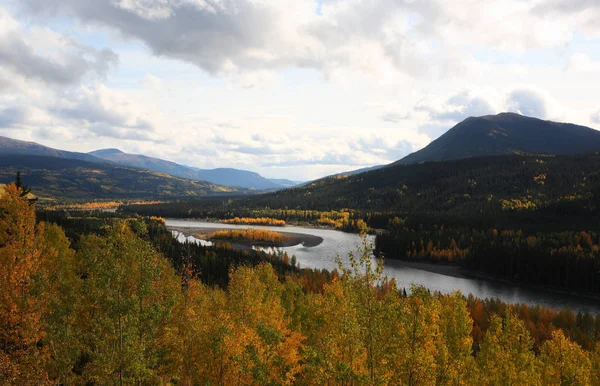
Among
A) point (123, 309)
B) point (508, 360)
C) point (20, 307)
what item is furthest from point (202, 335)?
point (508, 360)

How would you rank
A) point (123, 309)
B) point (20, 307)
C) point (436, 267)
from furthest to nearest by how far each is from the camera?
point (436, 267) < point (20, 307) < point (123, 309)

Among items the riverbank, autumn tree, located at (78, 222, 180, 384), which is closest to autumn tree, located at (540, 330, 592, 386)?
autumn tree, located at (78, 222, 180, 384)

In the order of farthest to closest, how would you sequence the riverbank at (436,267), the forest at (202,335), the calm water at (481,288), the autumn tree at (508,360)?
1. the riverbank at (436,267)
2. the calm water at (481,288)
3. the autumn tree at (508,360)
4. the forest at (202,335)

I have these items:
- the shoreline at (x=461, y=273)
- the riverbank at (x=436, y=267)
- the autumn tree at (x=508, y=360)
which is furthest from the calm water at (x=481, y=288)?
the autumn tree at (x=508, y=360)

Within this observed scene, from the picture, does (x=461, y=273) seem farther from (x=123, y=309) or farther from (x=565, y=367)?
(x=123, y=309)

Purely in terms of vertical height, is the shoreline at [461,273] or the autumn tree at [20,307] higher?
the autumn tree at [20,307]

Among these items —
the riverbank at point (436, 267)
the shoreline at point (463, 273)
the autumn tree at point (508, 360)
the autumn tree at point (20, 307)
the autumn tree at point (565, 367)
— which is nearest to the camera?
the autumn tree at point (20, 307)

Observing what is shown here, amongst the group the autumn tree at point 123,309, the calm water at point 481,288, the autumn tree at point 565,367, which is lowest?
the calm water at point 481,288

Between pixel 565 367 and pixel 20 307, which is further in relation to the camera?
pixel 565 367

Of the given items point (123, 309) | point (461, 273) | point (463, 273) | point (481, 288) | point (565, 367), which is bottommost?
point (481, 288)

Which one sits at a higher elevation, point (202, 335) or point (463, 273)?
point (202, 335)

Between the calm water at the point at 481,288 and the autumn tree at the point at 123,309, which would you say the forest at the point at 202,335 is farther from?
the calm water at the point at 481,288

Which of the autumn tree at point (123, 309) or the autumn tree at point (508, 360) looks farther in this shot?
the autumn tree at point (508, 360)

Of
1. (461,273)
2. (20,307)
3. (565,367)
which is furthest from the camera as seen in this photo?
(461,273)
